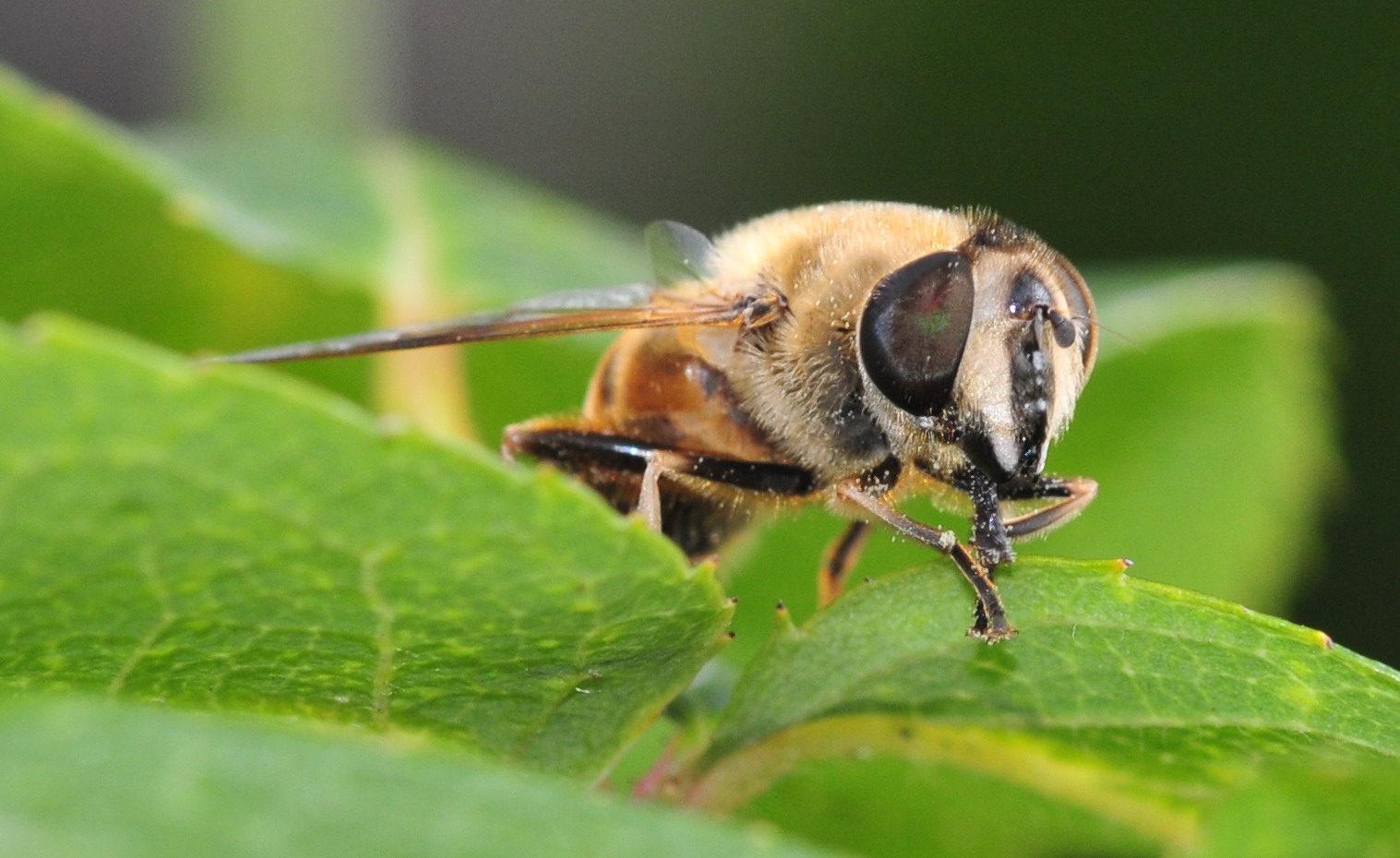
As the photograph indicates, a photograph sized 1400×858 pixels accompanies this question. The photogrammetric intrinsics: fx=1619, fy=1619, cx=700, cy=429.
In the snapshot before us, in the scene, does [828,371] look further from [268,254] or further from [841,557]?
[268,254]

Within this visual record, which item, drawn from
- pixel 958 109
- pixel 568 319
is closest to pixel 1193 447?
pixel 568 319

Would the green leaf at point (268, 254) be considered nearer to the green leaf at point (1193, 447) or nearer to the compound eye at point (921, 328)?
the green leaf at point (1193, 447)

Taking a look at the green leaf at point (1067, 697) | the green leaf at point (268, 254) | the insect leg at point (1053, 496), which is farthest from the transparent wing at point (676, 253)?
the green leaf at point (1067, 697)

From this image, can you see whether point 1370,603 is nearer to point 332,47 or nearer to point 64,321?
point 332,47

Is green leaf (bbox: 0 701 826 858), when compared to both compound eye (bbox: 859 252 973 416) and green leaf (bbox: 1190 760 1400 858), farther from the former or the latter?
compound eye (bbox: 859 252 973 416)

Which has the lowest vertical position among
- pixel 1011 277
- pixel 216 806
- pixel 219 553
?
pixel 216 806

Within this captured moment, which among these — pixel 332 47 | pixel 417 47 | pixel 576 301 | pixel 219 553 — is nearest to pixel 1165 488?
pixel 576 301
